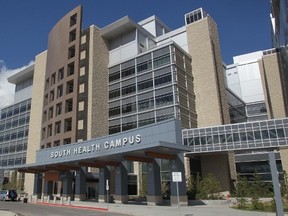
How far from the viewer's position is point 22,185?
84500 millimetres

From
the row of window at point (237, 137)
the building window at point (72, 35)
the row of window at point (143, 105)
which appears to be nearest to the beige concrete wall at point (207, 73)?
the row of window at point (237, 137)

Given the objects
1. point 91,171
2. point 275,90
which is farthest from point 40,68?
point 275,90

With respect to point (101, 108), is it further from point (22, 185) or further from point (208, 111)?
point (22, 185)

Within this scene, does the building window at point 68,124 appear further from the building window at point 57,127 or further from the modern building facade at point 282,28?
the modern building facade at point 282,28

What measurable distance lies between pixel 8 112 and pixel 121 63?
4973 cm

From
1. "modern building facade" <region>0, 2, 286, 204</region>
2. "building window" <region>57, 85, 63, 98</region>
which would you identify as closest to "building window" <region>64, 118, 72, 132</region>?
"modern building facade" <region>0, 2, 286, 204</region>

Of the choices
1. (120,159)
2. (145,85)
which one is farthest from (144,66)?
(120,159)

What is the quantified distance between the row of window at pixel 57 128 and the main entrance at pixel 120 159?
35.8 feet

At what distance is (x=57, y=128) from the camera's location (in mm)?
69125

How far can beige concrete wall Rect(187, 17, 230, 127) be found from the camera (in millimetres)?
62188

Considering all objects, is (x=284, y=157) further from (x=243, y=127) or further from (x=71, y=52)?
(x=71, y=52)

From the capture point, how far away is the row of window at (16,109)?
93425mm

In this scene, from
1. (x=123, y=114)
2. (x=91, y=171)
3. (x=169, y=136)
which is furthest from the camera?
(x=123, y=114)

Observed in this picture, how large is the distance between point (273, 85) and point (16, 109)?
2905 inches
